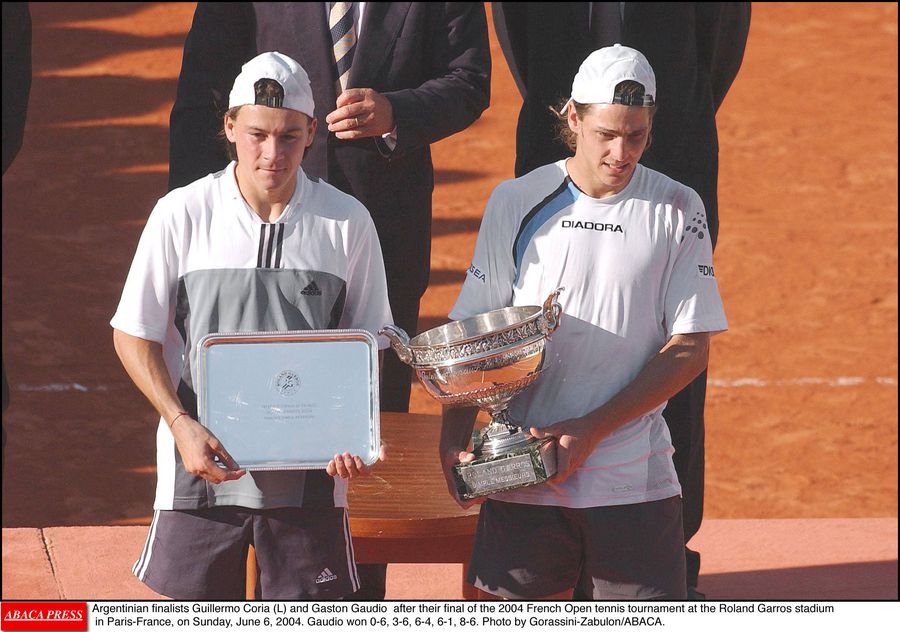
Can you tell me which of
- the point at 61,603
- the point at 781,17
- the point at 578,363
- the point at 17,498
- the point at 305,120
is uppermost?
the point at 781,17

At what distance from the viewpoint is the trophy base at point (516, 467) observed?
10.0 ft

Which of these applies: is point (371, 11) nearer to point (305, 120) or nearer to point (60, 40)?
point (305, 120)

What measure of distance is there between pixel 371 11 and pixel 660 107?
857 millimetres

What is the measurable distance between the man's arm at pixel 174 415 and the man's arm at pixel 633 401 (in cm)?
64

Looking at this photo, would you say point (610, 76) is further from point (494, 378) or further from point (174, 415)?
point (174, 415)

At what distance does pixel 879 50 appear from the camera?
1550 centimetres

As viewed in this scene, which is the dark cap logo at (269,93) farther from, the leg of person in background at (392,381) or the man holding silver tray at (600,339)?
the leg of person in background at (392,381)

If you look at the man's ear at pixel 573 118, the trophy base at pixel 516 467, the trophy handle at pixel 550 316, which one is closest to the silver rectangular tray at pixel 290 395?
the trophy base at pixel 516 467

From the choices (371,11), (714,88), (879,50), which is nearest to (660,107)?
(714,88)

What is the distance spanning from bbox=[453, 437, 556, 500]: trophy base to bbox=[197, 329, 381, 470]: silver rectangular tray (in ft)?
0.73

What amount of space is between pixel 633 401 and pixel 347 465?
2.03 feet

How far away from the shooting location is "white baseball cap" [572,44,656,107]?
3162mm

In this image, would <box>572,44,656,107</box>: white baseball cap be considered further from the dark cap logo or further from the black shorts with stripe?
the black shorts with stripe

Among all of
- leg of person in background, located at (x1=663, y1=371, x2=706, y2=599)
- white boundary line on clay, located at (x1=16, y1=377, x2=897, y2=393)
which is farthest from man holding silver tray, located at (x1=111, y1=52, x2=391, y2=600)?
white boundary line on clay, located at (x1=16, y1=377, x2=897, y2=393)
